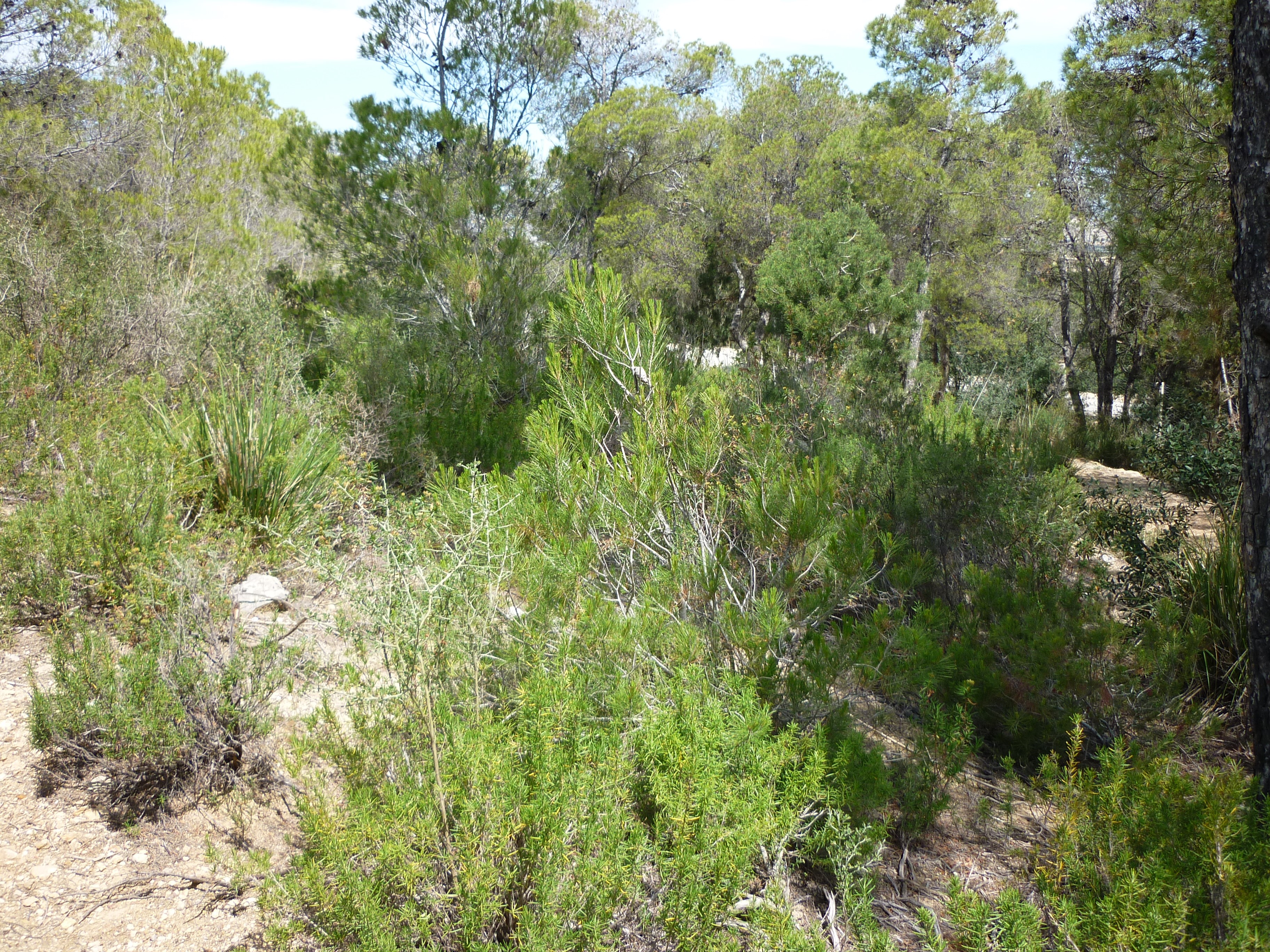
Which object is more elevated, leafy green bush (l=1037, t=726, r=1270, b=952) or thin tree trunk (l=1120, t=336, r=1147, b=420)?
thin tree trunk (l=1120, t=336, r=1147, b=420)

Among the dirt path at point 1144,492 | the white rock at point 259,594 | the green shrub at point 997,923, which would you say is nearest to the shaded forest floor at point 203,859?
the green shrub at point 997,923

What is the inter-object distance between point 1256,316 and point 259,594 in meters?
4.34

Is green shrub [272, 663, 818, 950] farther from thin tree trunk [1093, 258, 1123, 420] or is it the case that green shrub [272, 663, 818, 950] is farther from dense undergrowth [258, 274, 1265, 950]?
thin tree trunk [1093, 258, 1123, 420]

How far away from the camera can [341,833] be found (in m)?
1.87

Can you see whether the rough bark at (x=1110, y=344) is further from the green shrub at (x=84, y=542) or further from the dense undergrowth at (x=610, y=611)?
the green shrub at (x=84, y=542)

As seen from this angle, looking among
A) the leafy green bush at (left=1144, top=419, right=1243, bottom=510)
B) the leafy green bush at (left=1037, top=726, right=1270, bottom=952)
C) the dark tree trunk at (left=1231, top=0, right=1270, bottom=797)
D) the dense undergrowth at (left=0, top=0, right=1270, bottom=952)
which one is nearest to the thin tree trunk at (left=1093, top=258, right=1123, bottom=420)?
the dense undergrowth at (left=0, top=0, right=1270, bottom=952)

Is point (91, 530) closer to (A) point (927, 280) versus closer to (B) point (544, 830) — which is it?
(B) point (544, 830)

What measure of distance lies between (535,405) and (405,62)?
26.2 ft

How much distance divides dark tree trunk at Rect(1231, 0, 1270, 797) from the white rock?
4100mm

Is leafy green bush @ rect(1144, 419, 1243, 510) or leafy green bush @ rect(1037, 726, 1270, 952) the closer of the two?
leafy green bush @ rect(1037, 726, 1270, 952)

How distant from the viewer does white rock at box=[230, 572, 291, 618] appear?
3939mm

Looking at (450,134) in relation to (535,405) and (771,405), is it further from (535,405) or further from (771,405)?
(771,405)

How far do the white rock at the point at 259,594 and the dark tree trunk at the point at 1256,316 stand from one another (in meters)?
4.10

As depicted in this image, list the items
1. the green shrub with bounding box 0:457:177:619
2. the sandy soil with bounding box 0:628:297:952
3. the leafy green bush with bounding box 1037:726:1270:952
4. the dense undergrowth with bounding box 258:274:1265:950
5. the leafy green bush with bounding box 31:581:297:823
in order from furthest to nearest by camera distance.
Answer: the green shrub with bounding box 0:457:177:619, the leafy green bush with bounding box 31:581:297:823, the sandy soil with bounding box 0:628:297:952, the dense undergrowth with bounding box 258:274:1265:950, the leafy green bush with bounding box 1037:726:1270:952
